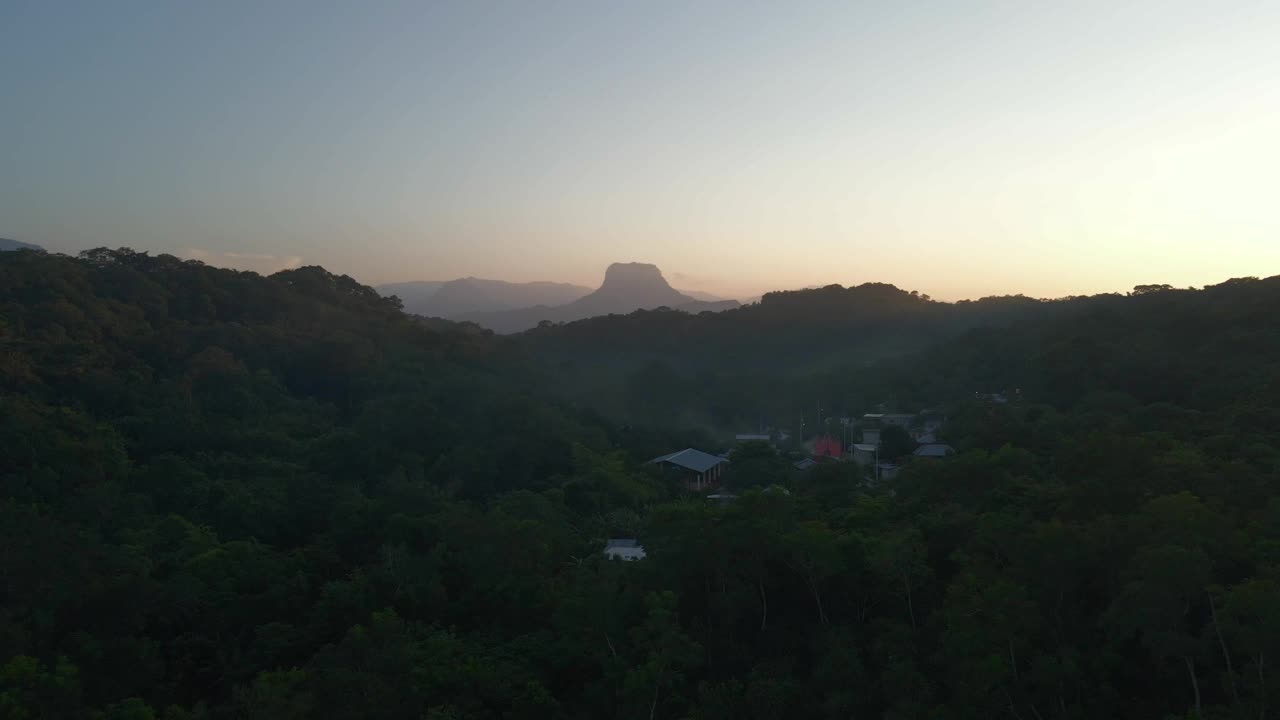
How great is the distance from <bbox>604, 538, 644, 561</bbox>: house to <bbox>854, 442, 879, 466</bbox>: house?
29.9ft

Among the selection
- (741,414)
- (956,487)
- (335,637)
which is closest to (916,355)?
(741,414)

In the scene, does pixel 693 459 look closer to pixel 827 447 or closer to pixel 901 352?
pixel 827 447

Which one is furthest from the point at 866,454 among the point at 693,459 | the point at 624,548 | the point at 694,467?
the point at 624,548

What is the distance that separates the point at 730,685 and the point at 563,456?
9.67m

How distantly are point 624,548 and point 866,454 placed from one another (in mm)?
10302

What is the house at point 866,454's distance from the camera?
1909 centimetres

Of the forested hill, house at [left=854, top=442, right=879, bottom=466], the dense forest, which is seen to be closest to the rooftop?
the dense forest

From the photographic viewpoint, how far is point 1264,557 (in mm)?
6582

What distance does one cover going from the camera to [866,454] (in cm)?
1961

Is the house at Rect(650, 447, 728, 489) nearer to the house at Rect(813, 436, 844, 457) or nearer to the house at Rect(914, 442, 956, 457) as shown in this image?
the house at Rect(813, 436, 844, 457)

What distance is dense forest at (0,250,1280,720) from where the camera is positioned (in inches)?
250

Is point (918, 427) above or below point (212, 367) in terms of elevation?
below

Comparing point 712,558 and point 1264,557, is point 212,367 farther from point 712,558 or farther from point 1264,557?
point 1264,557

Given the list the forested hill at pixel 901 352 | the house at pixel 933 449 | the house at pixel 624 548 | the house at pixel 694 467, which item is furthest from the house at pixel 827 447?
the house at pixel 624 548
